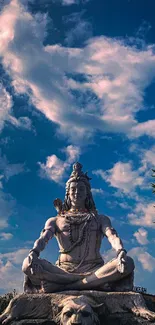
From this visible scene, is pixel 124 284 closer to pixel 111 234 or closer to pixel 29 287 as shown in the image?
pixel 111 234

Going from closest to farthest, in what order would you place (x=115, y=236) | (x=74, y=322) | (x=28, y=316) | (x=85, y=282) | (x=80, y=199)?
(x=74, y=322), (x=28, y=316), (x=85, y=282), (x=115, y=236), (x=80, y=199)

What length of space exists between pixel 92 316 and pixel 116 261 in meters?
1.38

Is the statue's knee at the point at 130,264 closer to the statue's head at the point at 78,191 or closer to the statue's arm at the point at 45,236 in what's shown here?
the statue's arm at the point at 45,236

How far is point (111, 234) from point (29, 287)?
220 centimetres

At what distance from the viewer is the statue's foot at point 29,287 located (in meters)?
8.61

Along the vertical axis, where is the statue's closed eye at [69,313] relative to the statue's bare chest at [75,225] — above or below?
below

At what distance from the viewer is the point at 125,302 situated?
8.02 meters

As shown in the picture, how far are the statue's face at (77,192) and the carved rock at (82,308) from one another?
2.80m

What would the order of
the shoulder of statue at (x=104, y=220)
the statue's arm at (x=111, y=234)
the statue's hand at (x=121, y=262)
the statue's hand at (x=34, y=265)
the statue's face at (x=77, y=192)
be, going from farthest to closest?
1. the statue's face at (x=77, y=192)
2. the shoulder of statue at (x=104, y=220)
3. the statue's arm at (x=111, y=234)
4. the statue's hand at (x=34, y=265)
5. the statue's hand at (x=121, y=262)

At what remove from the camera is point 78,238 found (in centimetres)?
973

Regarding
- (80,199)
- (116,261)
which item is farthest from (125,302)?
(80,199)

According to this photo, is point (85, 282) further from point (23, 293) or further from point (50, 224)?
point (50, 224)

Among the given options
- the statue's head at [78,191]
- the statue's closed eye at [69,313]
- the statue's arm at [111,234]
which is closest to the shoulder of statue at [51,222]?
the statue's head at [78,191]

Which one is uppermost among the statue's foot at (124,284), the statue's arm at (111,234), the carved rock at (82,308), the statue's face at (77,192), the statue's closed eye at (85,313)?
the statue's face at (77,192)
